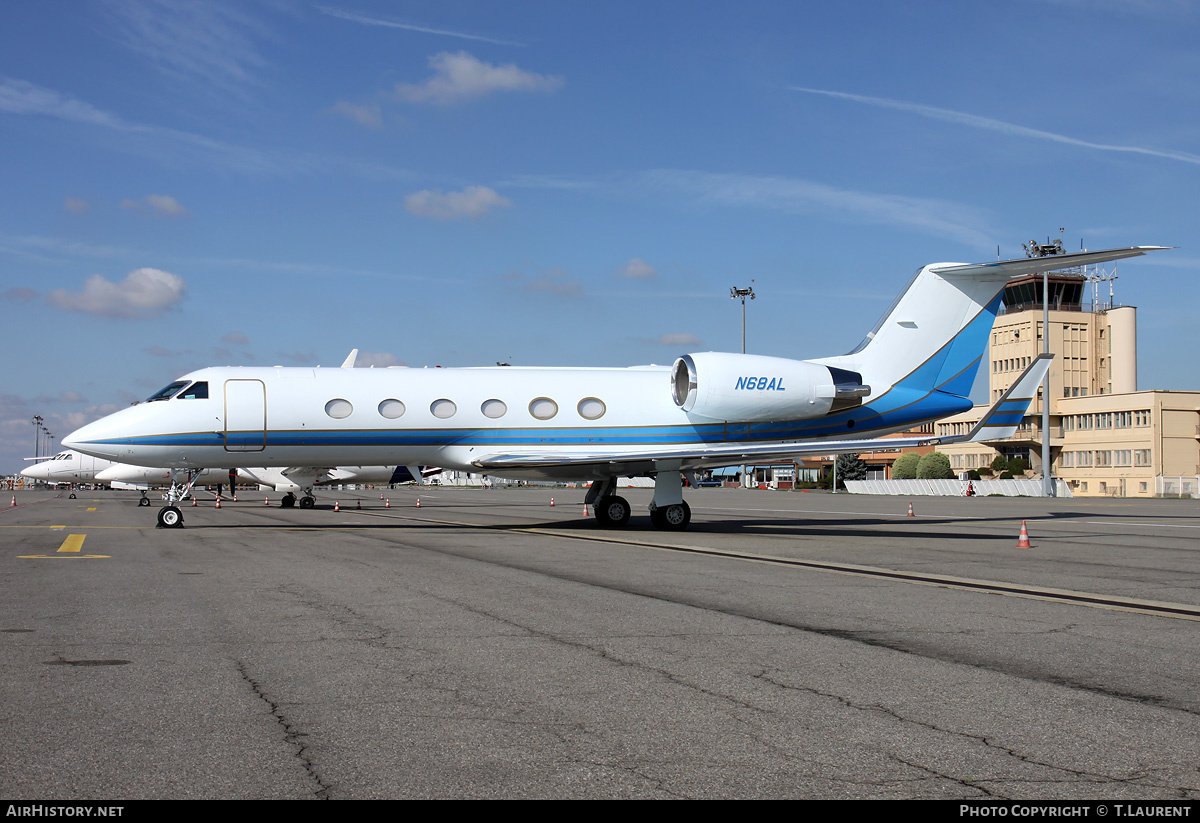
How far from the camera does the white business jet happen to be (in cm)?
2047

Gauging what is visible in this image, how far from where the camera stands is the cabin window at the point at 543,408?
21531 millimetres

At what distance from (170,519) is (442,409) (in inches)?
260

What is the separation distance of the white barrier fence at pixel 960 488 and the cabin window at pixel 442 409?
46106mm

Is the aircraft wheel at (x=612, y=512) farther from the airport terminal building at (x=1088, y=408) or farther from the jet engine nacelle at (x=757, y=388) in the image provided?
the airport terminal building at (x=1088, y=408)

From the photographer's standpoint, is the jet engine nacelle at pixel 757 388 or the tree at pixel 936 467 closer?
the jet engine nacelle at pixel 757 388

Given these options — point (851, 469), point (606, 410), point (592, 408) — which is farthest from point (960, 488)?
point (851, 469)

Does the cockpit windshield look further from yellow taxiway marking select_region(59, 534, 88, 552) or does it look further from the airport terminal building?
the airport terminal building

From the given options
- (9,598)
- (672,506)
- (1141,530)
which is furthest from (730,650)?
(1141,530)

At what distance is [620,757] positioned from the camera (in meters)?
4.43

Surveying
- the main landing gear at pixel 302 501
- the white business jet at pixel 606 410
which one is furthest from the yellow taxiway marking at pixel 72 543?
the main landing gear at pixel 302 501

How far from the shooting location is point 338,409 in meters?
20.7

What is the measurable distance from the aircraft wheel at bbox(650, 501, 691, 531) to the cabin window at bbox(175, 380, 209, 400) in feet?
32.9

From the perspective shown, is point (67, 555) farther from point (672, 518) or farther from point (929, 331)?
point (929, 331)

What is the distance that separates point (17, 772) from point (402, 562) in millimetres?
9328
